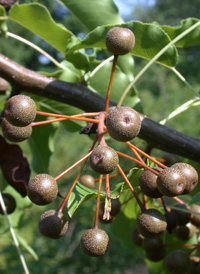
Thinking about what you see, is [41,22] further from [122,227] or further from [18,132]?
[122,227]

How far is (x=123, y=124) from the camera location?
0.81 m

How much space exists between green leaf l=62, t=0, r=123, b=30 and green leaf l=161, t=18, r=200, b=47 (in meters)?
0.29

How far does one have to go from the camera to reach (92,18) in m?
1.48

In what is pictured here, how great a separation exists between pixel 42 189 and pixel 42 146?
2.53 ft

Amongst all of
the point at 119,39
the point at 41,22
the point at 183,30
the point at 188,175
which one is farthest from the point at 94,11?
the point at 188,175

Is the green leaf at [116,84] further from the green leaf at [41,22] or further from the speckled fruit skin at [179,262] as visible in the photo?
the speckled fruit skin at [179,262]

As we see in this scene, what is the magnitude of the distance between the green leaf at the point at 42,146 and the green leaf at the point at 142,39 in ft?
1.49

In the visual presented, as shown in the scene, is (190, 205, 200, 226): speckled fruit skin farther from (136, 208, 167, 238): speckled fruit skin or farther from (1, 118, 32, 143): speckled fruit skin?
(1, 118, 32, 143): speckled fruit skin

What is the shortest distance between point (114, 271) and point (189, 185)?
13.4 feet

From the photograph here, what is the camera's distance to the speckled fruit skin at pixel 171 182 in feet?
2.77

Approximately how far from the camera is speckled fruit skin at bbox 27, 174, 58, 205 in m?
0.85

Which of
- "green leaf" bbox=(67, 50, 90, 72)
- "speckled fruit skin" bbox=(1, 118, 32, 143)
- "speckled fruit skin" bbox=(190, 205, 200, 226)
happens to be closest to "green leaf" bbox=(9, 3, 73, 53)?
"green leaf" bbox=(67, 50, 90, 72)

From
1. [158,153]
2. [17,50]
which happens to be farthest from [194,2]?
[158,153]

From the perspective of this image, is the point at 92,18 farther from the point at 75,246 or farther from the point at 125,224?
the point at 75,246
